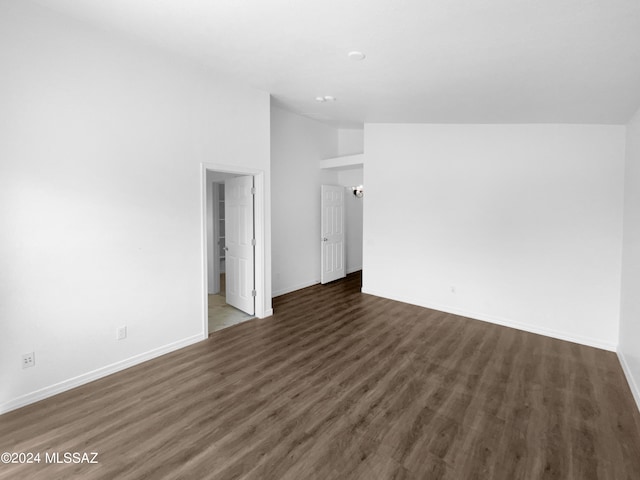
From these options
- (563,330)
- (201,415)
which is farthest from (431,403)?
(563,330)

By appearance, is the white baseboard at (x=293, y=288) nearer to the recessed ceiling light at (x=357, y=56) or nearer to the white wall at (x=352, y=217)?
the white wall at (x=352, y=217)

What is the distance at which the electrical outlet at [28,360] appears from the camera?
2.51 metres

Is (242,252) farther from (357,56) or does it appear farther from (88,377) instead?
(357,56)

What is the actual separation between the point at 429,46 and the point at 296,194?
3.74 metres

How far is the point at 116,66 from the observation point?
292 cm

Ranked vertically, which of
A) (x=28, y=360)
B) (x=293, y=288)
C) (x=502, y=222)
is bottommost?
(x=293, y=288)

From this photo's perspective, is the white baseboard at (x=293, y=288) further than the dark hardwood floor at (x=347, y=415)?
Yes

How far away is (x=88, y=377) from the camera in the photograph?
2.86 meters

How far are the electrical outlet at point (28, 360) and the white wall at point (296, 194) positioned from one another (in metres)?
3.42

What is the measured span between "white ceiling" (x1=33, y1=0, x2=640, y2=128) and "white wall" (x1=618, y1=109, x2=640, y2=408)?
1.34ft

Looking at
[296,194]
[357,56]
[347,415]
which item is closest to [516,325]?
[347,415]

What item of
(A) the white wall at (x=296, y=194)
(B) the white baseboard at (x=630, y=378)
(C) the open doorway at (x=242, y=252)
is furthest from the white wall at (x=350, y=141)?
(B) the white baseboard at (x=630, y=378)

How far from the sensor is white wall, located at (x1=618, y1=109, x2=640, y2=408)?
2.85m

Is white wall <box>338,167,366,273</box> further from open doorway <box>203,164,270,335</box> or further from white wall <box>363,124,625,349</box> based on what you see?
open doorway <box>203,164,270,335</box>
